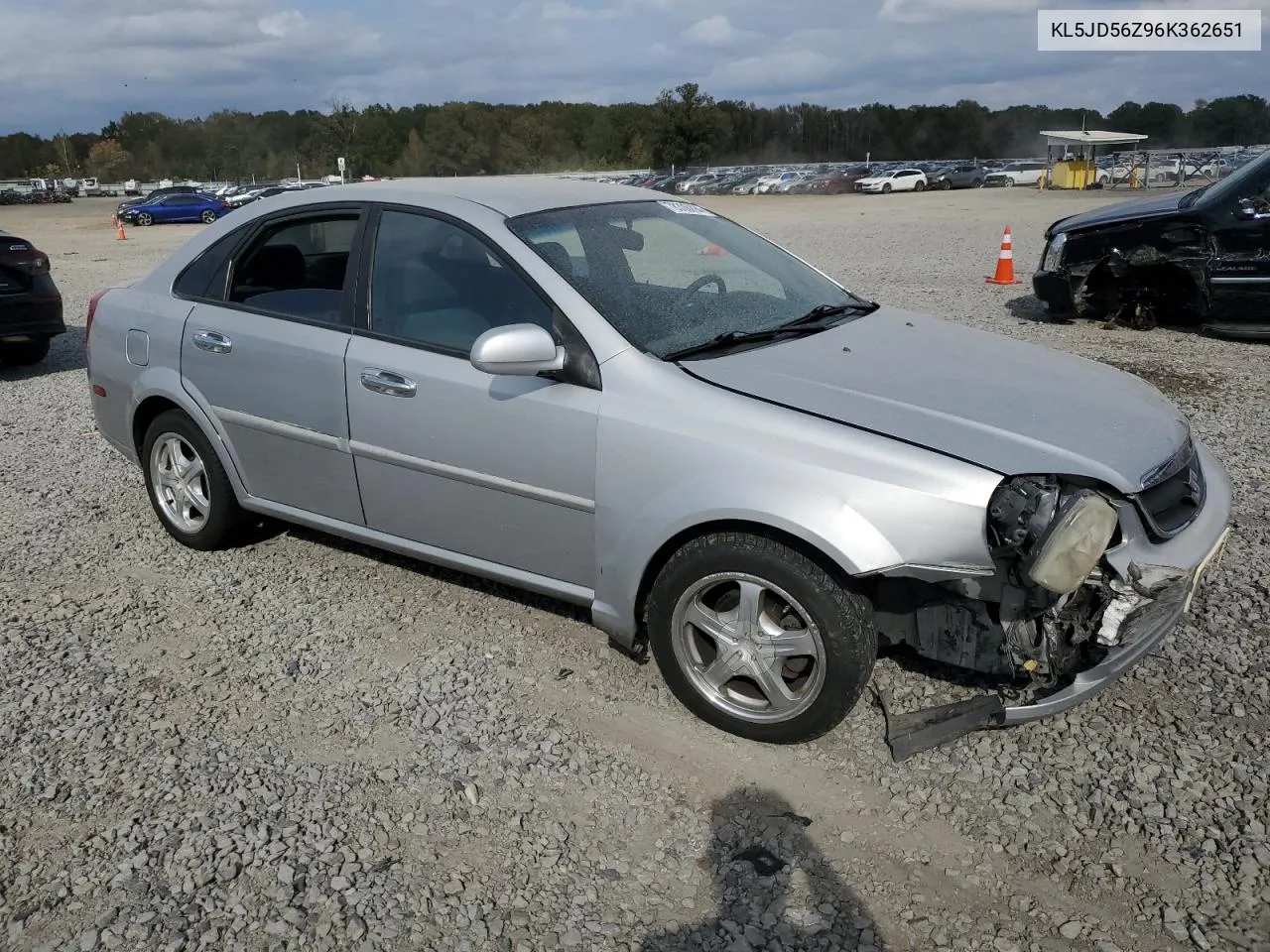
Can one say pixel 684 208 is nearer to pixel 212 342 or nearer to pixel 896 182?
pixel 212 342

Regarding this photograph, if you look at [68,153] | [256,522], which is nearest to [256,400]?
[256,522]

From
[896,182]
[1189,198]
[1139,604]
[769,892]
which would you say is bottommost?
[769,892]

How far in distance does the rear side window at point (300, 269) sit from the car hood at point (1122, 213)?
736 cm

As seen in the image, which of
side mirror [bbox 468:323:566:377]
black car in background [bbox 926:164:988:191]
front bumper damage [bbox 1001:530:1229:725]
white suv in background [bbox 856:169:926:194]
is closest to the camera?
front bumper damage [bbox 1001:530:1229:725]

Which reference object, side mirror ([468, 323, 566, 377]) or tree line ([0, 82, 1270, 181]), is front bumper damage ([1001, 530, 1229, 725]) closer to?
side mirror ([468, 323, 566, 377])

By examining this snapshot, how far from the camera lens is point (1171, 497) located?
3.24m

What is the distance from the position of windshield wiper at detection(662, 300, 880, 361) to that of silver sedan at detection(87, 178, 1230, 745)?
0.01 m

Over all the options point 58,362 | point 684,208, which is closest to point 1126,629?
point 684,208

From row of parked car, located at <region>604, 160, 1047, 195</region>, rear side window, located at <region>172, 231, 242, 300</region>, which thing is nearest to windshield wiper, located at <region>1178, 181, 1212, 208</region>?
rear side window, located at <region>172, 231, 242, 300</region>

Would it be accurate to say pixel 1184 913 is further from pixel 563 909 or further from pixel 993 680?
pixel 563 909

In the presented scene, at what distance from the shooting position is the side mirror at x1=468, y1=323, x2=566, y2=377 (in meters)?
3.26

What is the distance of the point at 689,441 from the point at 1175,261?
7436 millimetres

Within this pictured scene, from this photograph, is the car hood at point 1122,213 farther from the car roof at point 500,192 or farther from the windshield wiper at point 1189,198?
the car roof at point 500,192

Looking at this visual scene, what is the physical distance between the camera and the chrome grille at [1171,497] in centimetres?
306
